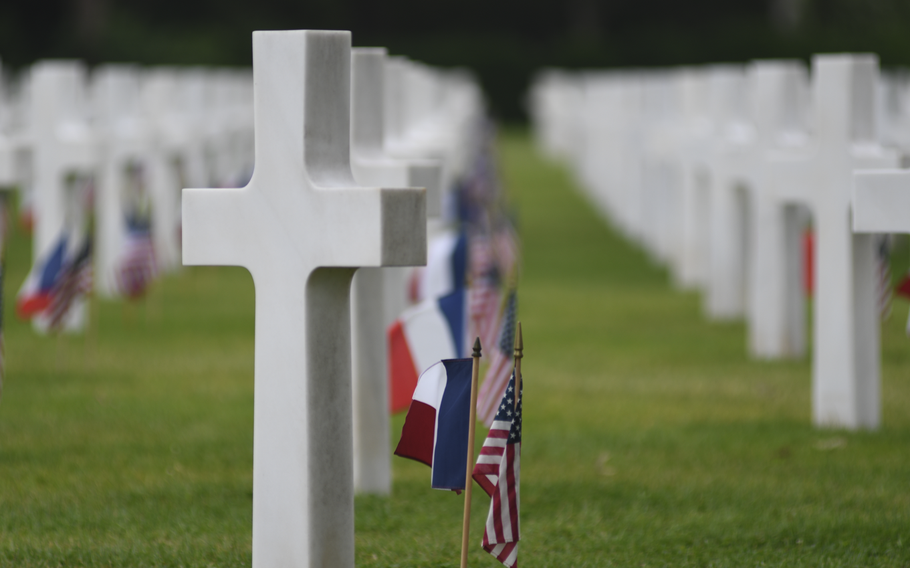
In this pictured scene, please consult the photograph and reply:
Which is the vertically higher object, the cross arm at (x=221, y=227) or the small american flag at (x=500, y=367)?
the cross arm at (x=221, y=227)

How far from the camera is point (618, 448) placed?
6.98 meters

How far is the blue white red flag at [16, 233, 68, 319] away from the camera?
8.62 meters

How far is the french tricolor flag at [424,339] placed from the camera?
5.94 metres

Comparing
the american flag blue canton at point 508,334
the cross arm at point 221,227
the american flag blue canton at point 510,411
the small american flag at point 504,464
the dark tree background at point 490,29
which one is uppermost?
the dark tree background at point 490,29

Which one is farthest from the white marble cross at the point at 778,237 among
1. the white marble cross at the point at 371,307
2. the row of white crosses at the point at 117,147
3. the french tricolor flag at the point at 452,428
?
the french tricolor flag at the point at 452,428

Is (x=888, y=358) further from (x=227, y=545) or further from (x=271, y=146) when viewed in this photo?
(x=271, y=146)

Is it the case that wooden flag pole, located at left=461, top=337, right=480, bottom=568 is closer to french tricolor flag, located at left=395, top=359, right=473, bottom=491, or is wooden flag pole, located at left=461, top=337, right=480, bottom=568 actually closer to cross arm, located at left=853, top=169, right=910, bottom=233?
french tricolor flag, located at left=395, top=359, right=473, bottom=491

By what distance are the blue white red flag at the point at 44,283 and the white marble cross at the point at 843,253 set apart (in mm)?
4553

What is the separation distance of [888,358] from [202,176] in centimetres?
771

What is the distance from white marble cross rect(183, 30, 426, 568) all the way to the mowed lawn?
0.77 meters

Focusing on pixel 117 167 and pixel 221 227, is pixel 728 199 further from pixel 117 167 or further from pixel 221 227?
pixel 221 227

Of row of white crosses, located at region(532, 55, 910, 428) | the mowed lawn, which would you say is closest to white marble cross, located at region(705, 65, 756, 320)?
row of white crosses, located at region(532, 55, 910, 428)

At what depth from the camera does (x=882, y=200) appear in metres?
5.18

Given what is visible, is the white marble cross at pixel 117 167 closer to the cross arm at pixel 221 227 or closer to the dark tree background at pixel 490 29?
the cross arm at pixel 221 227
